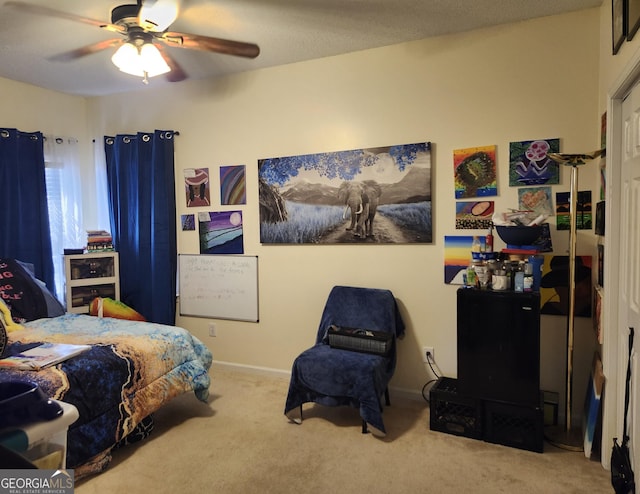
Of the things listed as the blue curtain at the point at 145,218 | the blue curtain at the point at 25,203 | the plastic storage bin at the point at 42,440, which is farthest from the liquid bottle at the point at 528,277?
the blue curtain at the point at 25,203

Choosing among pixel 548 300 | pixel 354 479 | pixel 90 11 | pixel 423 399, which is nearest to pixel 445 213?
pixel 548 300

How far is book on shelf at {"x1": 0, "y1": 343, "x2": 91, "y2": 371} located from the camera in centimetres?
215

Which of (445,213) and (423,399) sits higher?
(445,213)

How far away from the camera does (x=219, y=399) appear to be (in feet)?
10.7

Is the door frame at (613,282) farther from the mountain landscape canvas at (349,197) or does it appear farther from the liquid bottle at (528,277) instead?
the mountain landscape canvas at (349,197)

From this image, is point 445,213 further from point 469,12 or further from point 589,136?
point 469,12

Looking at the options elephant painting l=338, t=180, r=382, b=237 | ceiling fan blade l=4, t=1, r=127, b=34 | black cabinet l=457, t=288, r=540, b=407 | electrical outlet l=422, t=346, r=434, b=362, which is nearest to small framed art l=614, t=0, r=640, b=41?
black cabinet l=457, t=288, r=540, b=407

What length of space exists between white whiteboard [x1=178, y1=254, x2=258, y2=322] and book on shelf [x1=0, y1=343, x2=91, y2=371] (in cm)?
146

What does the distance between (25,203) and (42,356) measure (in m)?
2.07

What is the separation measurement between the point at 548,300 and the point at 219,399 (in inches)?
94.2

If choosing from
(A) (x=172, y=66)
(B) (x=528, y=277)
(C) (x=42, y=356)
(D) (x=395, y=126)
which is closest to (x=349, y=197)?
(D) (x=395, y=126)

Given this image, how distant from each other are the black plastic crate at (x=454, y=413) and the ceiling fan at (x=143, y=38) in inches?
91.5

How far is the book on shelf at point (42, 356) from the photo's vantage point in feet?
7.06

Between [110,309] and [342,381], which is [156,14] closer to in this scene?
[342,381]
